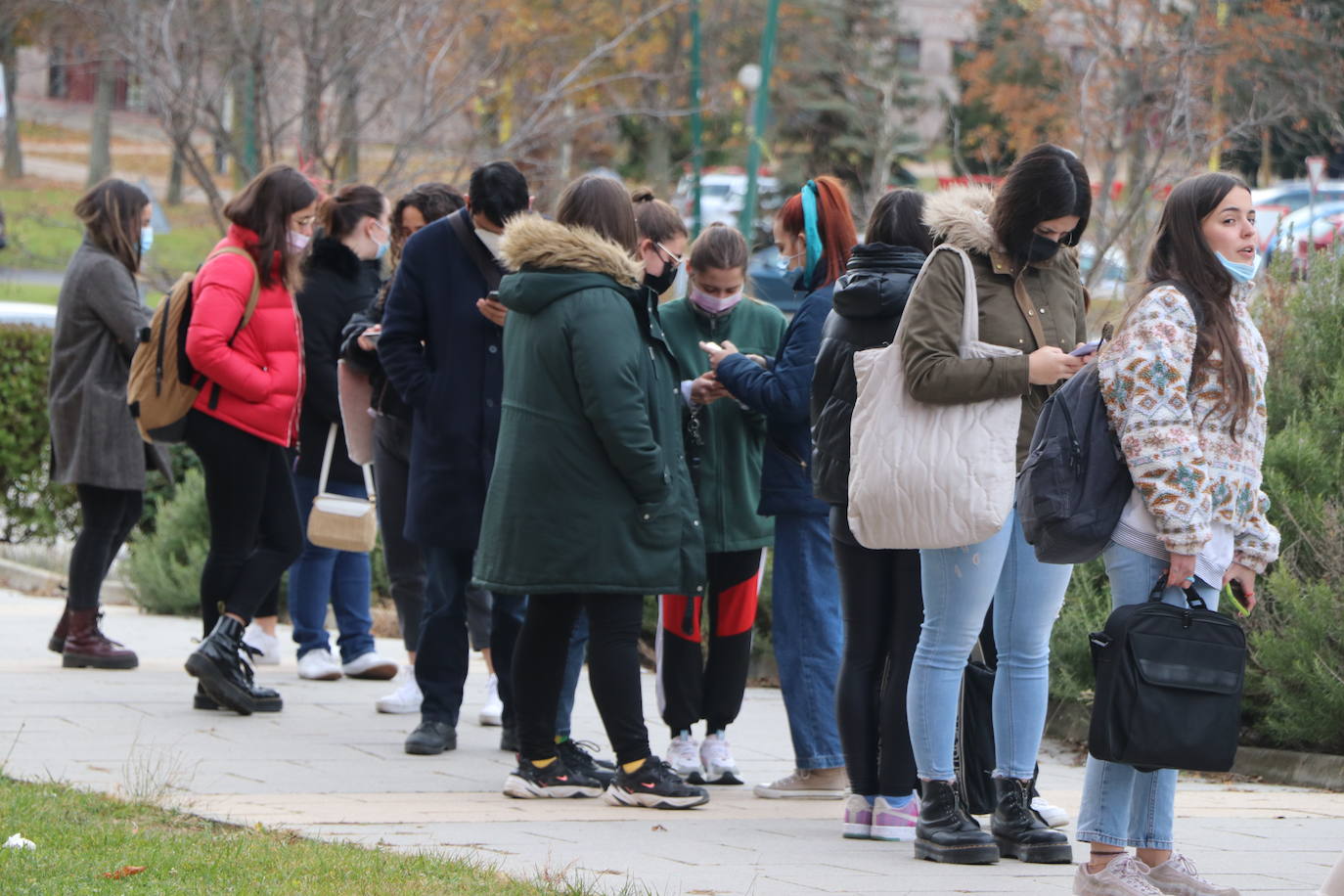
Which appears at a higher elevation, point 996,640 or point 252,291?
point 252,291

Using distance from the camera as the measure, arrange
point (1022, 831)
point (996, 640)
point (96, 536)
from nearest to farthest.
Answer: point (1022, 831) → point (996, 640) → point (96, 536)

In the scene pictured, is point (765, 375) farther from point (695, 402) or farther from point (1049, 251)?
point (1049, 251)

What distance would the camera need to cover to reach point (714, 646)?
6.57 metres

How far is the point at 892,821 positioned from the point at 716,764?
1.22m

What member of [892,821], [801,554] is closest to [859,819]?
[892,821]

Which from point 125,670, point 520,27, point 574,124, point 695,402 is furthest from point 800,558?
point 520,27

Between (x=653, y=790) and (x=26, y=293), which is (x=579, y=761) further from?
(x=26, y=293)

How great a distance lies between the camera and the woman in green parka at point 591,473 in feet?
18.6

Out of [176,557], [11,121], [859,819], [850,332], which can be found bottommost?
[176,557]

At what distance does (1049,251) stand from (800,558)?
1599 millimetres

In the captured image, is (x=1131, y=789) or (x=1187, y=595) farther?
(x=1131, y=789)

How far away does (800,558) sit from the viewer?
6.21m

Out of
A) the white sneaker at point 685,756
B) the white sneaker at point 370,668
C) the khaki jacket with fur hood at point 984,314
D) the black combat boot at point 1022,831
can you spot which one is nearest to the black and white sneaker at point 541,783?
the white sneaker at point 685,756

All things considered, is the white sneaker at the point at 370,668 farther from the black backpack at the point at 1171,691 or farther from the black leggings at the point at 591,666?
the black backpack at the point at 1171,691
